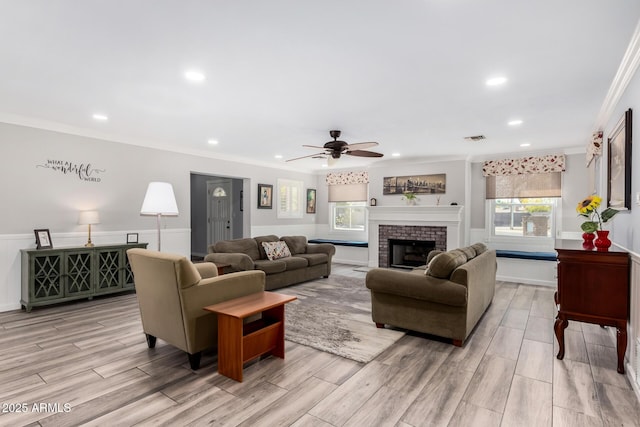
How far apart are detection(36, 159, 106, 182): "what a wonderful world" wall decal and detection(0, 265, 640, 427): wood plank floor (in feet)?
6.94

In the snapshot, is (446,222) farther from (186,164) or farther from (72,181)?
(72,181)

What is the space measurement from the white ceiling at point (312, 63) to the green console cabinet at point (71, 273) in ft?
5.57

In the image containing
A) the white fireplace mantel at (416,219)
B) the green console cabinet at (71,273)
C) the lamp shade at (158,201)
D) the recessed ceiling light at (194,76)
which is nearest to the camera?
the recessed ceiling light at (194,76)

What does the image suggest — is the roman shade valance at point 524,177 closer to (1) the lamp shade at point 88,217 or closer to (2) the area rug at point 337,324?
(2) the area rug at point 337,324

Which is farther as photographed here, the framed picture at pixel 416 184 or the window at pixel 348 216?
the window at pixel 348 216

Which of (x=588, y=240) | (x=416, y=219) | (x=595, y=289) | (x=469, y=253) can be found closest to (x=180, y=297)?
(x=469, y=253)

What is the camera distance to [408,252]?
739 cm

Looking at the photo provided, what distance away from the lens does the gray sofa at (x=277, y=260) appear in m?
5.03

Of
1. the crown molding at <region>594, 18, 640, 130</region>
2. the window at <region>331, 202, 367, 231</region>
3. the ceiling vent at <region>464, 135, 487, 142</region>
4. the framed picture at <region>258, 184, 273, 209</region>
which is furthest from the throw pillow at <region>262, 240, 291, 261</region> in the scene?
the crown molding at <region>594, 18, 640, 130</region>

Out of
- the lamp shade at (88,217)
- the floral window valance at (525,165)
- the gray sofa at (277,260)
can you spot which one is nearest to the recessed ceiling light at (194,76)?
the gray sofa at (277,260)

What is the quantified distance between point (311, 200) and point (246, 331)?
6.13 m

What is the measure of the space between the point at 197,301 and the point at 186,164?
4086mm

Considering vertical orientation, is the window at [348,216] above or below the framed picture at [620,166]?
below

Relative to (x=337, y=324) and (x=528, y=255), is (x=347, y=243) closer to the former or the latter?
(x=528, y=255)
